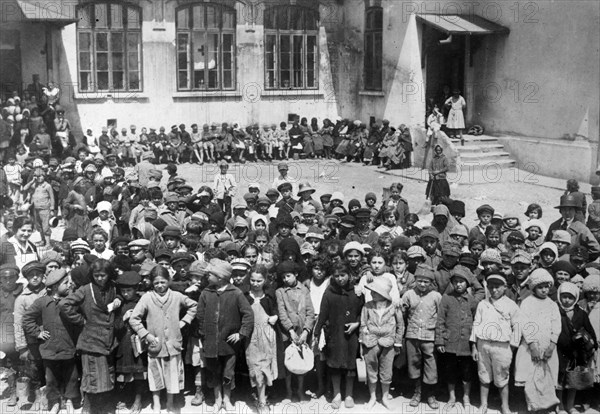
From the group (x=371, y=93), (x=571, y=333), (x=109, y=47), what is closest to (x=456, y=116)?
(x=371, y=93)

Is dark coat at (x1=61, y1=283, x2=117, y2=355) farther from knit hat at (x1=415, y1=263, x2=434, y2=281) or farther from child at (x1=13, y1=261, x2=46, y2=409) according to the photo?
knit hat at (x1=415, y1=263, x2=434, y2=281)

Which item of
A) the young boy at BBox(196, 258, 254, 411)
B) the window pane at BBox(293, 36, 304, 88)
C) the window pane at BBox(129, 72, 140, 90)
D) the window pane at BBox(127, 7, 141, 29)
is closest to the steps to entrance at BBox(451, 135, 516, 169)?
the window pane at BBox(293, 36, 304, 88)

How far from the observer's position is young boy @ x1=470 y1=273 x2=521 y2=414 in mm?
6137

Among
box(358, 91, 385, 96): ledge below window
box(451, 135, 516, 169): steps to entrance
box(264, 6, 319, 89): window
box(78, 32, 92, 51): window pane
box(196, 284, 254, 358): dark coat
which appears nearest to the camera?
box(196, 284, 254, 358): dark coat

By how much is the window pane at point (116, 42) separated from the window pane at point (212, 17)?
2.61 metres

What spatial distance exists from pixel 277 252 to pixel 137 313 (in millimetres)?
1874

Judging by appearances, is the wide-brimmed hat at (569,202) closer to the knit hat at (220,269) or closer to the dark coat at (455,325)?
the dark coat at (455,325)

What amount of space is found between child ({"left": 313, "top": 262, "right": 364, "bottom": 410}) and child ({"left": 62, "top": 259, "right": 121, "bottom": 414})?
1916 millimetres

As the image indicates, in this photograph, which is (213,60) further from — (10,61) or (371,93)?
(10,61)

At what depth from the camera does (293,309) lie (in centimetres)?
641

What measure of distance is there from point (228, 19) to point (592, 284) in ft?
53.5

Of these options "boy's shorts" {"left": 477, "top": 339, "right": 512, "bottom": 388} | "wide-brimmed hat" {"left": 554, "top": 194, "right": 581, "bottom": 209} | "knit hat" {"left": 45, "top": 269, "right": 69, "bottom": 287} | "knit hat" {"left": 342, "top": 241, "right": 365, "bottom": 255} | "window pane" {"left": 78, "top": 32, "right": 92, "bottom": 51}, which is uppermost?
"window pane" {"left": 78, "top": 32, "right": 92, "bottom": 51}

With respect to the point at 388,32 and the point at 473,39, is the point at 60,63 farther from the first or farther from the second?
the point at 473,39

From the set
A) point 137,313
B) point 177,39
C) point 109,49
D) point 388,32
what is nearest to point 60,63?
point 109,49
